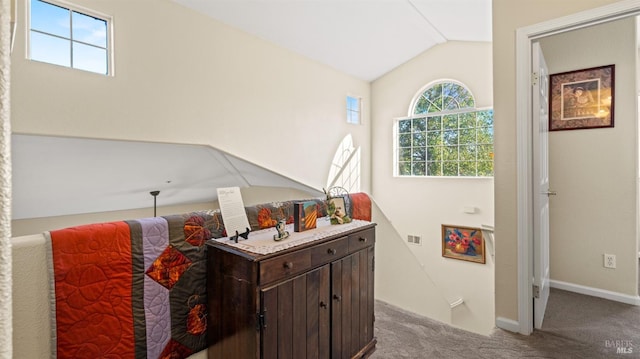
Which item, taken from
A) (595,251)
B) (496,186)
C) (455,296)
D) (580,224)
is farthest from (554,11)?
(455,296)

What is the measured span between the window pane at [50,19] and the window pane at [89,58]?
113 mm

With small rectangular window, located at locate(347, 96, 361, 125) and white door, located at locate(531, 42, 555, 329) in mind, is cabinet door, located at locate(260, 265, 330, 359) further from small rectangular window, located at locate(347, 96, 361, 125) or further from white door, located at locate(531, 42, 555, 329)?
small rectangular window, located at locate(347, 96, 361, 125)

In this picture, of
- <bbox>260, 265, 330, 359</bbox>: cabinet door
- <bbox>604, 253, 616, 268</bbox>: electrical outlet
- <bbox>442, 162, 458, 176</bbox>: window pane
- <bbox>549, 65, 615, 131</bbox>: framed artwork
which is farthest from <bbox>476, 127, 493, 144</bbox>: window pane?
<bbox>260, 265, 330, 359</bbox>: cabinet door

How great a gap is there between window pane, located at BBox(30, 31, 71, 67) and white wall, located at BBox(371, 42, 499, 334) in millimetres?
4302

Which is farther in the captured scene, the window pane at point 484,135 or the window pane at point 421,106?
the window pane at point 421,106

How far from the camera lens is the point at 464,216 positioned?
448cm

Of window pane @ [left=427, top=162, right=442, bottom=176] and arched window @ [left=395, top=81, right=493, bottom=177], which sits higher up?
arched window @ [left=395, top=81, right=493, bottom=177]

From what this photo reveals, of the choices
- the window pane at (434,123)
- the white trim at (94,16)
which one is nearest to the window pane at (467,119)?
the window pane at (434,123)

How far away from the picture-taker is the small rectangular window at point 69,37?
7.03 ft

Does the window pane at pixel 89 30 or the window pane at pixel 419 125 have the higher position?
the window pane at pixel 89 30

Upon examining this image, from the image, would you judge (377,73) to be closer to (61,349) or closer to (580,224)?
(580,224)

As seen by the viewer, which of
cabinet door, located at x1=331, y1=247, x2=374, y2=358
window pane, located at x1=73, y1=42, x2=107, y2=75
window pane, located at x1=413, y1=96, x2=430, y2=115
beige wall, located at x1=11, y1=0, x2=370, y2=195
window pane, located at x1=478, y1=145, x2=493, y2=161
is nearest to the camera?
cabinet door, located at x1=331, y1=247, x2=374, y2=358

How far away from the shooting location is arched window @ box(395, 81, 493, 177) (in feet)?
14.7

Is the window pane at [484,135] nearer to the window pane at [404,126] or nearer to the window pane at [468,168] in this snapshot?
the window pane at [468,168]
